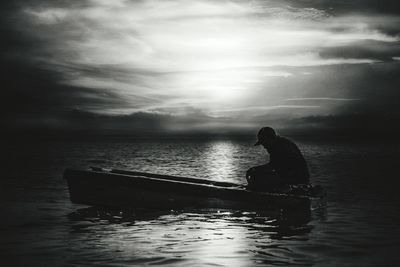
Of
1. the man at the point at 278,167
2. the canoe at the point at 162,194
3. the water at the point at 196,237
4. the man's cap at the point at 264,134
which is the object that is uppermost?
the man's cap at the point at 264,134

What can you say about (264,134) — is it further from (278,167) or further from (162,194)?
(162,194)

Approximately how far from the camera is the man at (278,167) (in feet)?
41.7

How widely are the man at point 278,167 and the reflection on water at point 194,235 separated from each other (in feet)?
2.83

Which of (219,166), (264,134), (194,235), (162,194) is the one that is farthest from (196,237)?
(219,166)

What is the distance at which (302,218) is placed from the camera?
1305cm

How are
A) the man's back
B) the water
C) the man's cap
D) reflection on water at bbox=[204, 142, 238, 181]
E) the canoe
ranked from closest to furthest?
the water
the man's cap
the man's back
the canoe
reflection on water at bbox=[204, 142, 238, 181]

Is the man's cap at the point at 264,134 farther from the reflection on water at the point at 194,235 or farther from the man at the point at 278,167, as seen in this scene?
the reflection on water at the point at 194,235

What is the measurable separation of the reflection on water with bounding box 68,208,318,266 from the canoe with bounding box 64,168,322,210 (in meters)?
0.24

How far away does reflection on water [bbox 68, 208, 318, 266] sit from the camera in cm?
912

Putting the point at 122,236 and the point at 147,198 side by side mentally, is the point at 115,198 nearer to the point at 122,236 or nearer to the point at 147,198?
the point at 147,198

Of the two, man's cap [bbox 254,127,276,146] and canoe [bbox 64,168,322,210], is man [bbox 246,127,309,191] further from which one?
canoe [bbox 64,168,322,210]

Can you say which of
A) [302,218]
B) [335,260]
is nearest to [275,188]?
[302,218]

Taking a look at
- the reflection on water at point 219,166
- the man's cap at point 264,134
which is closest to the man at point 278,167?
the man's cap at point 264,134

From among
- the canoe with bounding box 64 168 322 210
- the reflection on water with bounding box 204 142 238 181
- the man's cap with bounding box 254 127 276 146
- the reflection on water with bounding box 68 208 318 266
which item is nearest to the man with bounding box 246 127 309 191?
the man's cap with bounding box 254 127 276 146
